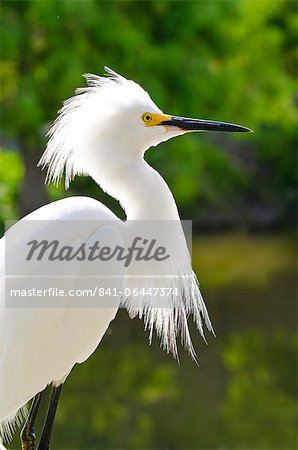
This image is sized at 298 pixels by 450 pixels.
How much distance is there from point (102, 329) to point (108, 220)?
0.35 m

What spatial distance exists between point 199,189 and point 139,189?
41.1 feet

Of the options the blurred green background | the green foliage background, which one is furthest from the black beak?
the green foliage background

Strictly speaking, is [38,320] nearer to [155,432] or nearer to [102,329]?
[102,329]

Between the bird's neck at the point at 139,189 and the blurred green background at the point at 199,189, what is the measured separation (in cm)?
279

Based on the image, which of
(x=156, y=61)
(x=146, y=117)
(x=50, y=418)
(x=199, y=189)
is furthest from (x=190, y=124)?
(x=199, y=189)

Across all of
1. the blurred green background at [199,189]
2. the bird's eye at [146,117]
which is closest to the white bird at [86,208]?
the bird's eye at [146,117]

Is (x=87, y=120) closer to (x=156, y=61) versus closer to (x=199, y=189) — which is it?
(x=156, y=61)

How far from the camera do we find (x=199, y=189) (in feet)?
49.7

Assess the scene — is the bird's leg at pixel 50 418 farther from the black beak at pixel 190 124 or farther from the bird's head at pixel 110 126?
the black beak at pixel 190 124

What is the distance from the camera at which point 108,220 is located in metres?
2.64

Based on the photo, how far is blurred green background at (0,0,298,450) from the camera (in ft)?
20.1

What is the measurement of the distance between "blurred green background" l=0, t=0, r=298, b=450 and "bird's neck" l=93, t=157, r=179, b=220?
2.79m

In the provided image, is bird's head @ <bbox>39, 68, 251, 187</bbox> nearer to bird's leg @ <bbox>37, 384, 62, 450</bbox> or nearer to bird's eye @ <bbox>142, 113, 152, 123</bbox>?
bird's eye @ <bbox>142, 113, 152, 123</bbox>

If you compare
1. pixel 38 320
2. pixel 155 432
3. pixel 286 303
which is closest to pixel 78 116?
pixel 38 320
